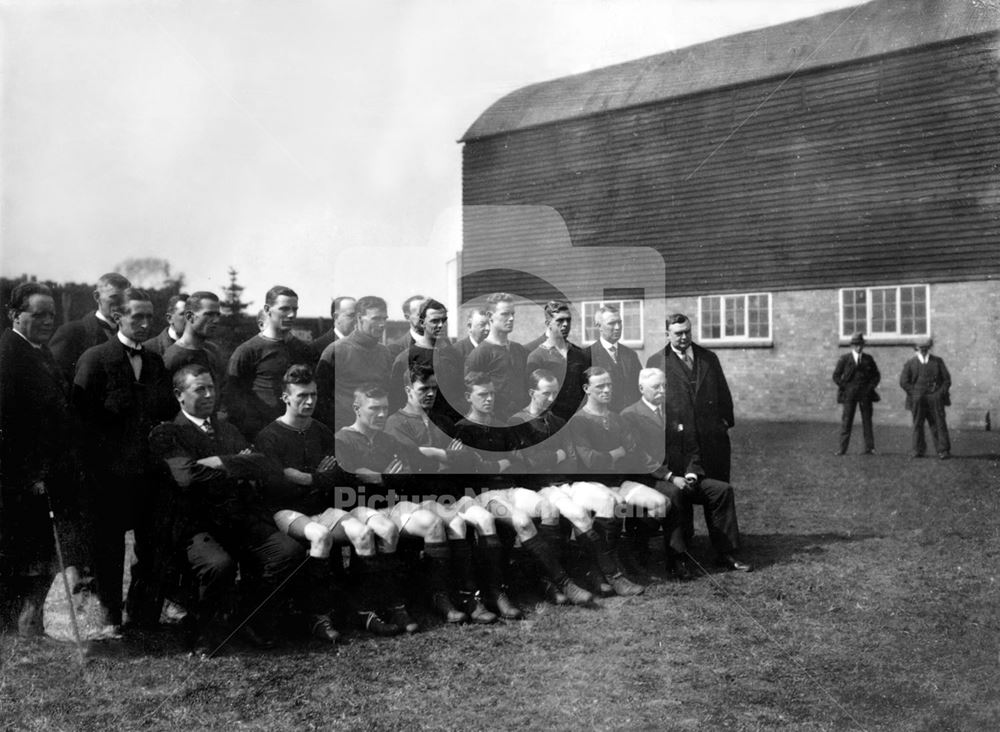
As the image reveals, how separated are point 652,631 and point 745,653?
1.64 feet

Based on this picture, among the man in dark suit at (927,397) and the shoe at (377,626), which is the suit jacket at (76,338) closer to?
the shoe at (377,626)

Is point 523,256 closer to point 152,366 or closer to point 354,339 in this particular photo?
point 354,339

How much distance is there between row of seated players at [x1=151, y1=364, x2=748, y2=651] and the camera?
3.64 metres

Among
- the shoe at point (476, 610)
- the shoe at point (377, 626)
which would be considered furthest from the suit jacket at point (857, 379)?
the shoe at point (377, 626)

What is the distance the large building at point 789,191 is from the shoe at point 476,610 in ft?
10.1

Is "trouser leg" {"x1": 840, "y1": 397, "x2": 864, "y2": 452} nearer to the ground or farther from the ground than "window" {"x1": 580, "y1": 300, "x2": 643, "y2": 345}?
nearer to the ground

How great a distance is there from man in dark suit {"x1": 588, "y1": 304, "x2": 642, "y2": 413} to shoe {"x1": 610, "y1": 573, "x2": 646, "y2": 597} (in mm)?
1211

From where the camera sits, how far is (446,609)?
158 inches

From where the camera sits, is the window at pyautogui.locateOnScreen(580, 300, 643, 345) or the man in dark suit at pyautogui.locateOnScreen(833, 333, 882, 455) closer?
the man in dark suit at pyautogui.locateOnScreen(833, 333, 882, 455)

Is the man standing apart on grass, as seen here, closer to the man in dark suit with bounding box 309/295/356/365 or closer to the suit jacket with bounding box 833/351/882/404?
the man in dark suit with bounding box 309/295/356/365

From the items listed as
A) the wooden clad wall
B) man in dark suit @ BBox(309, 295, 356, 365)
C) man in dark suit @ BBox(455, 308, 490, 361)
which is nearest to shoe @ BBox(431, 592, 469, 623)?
man in dark suit @ BBox(455, 308, 490, 361)

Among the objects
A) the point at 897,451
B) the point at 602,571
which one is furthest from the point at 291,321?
the point at 897,451

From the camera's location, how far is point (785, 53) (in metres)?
8.45

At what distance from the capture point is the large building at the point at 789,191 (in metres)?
7.32
